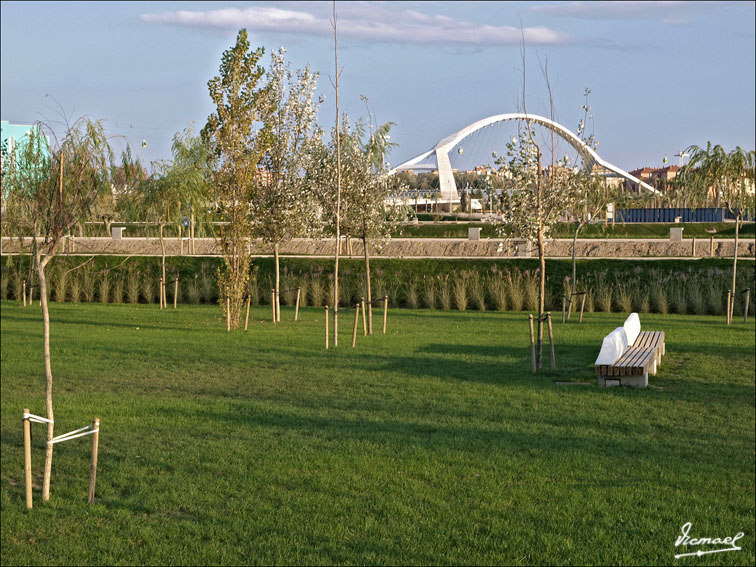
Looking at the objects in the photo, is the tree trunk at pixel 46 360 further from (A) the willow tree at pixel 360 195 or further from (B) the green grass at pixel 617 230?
(B) the green grass at pixel 617 230

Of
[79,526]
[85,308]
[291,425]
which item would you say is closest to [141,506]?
[79,526]

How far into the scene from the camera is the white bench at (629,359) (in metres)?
7.54

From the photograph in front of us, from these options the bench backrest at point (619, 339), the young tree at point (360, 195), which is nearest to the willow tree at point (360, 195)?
the young tree at point (360, 195)

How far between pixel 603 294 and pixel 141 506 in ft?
13.2

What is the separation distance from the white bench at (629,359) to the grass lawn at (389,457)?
0.15 meters

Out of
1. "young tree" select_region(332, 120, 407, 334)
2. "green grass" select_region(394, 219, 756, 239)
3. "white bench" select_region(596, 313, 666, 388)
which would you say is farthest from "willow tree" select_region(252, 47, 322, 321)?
"green grass" select_region(394, 219, 756, 239)

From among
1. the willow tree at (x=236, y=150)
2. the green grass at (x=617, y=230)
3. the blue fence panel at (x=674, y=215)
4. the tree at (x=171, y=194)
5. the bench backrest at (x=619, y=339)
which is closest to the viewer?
the bench backrest at (x=619, y=339)

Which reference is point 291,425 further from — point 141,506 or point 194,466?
point 141,506

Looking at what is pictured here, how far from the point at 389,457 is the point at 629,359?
132 inches

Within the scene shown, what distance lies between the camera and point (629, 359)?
9625mm


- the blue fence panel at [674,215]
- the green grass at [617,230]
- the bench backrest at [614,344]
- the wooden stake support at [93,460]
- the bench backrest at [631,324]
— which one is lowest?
the wooden stake support at [93,460]

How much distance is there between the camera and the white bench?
7537 millimetres

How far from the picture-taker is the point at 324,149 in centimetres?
2055

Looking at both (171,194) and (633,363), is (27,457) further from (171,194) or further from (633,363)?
(171,194)
